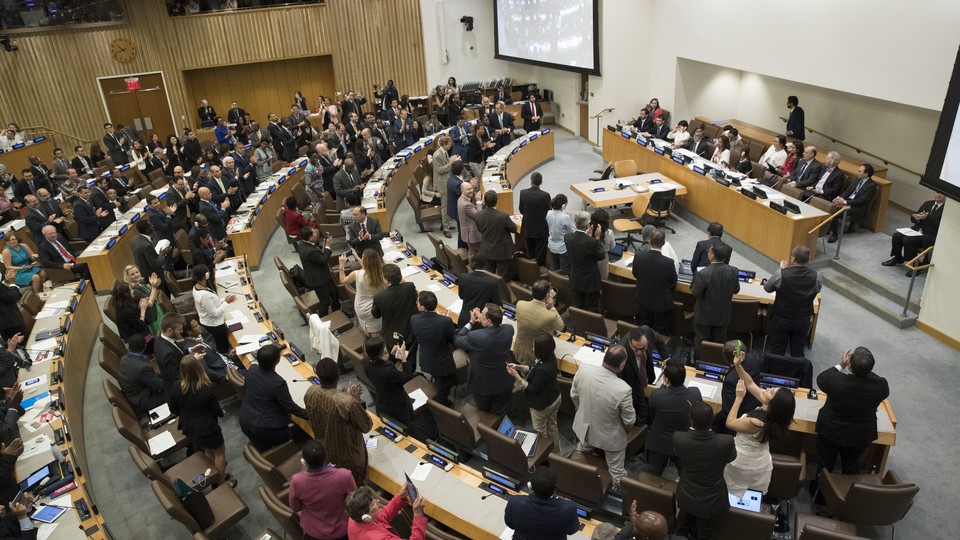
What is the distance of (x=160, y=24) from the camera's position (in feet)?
60.0

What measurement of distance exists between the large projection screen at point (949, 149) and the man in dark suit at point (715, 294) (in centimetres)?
265

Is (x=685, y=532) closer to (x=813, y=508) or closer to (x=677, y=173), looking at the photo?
(x=813, y=508)

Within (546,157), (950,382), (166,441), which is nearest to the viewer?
(166,441)

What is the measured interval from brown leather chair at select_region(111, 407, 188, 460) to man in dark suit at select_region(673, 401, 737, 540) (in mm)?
4702

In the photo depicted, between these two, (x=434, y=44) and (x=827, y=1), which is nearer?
(x=827, y=1)

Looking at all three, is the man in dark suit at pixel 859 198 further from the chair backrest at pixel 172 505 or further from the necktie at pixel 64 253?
the necktie at pixel 64 253

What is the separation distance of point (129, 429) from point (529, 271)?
5103 millimetres

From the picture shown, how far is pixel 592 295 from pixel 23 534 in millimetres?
6041

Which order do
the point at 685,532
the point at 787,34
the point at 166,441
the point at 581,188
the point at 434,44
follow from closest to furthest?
1. the point at 685,532
2. the point at 166,441
3. the point at 787,34
4. the point at 581,188
5. the point at 434,44

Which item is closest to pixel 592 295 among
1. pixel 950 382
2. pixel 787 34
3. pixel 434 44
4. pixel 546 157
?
pixel 950 382

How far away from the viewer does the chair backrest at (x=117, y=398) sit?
6113 millimetres

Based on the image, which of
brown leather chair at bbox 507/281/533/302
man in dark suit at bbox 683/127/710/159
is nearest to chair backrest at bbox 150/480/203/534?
brown leather chair at bbox 507/281/533/302

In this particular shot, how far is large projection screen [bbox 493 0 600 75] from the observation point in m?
16.0

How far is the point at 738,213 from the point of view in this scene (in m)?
10.5
